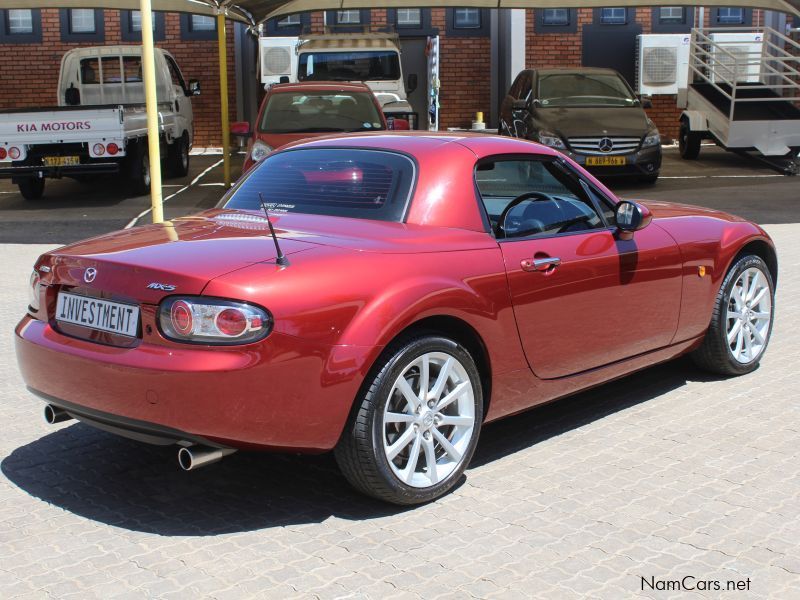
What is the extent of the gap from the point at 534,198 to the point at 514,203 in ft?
0.55

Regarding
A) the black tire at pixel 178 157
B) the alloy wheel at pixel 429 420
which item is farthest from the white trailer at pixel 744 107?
the alloy wheel at pixel 429 420

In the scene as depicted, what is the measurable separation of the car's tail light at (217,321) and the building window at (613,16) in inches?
926

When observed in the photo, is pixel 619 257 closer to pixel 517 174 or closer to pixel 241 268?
pixel 517 174

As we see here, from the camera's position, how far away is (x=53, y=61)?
2541 cm

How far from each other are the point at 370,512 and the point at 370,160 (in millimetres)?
1537

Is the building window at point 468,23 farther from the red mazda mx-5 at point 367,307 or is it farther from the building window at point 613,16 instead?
the red mazda mx-5 at point 367,307

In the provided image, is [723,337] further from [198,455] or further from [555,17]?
[555,17]

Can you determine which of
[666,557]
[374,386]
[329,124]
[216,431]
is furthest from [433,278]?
[329,124]

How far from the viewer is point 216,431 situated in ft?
12.1

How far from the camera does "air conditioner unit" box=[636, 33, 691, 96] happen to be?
2509cm

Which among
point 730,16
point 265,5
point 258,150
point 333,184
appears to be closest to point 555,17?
point 730,16

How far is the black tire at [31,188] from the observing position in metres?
17.1

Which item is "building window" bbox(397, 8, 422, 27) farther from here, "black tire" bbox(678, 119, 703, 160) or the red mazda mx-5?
the red mazda mx-5
